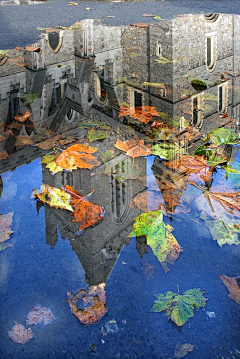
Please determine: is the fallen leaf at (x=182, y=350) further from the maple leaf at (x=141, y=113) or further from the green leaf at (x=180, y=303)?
the maple leaf at (x=141, y=113)

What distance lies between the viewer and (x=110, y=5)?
12.8 metres

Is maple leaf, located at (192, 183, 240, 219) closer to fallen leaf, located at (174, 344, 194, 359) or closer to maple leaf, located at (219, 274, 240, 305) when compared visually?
maple leaf, located at (219, 274, 240, 305)

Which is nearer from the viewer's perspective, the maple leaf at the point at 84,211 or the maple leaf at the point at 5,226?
the maple leaf at the point at 5,226

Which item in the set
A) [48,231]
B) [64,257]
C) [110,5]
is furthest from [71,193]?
[110,5]

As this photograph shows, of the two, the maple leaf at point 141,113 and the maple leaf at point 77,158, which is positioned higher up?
the maple leaf at point 141,113

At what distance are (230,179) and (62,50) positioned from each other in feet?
19.5

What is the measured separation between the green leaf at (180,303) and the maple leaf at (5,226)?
154 cm

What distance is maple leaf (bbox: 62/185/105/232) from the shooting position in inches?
149

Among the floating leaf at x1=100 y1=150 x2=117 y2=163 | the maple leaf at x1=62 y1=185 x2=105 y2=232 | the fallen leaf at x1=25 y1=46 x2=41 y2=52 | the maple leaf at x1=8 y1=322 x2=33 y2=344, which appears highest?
the fallen leaf at x1=25 y1=46 x2=41 y2=52

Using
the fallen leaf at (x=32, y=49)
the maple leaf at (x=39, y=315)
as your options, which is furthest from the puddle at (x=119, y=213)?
the fallen leaf at (x=32, y=49)

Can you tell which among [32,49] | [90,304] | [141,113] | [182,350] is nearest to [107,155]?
[141,113]

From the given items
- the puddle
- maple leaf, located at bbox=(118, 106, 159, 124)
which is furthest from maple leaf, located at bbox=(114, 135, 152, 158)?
maple leaf, located at bbox=(118, 106, 159, 124)

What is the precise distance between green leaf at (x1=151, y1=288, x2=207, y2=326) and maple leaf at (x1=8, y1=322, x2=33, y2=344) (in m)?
0.89

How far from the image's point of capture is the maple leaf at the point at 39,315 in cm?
278
